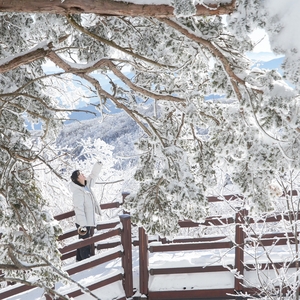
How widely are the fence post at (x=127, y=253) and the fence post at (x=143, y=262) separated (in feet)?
0.53

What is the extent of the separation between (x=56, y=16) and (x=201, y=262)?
13.9 ft

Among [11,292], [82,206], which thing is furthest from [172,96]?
[82,206]

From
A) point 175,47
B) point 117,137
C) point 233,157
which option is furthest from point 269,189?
point 117,137

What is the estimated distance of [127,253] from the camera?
5645 mm

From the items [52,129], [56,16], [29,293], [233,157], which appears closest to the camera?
[233,157]

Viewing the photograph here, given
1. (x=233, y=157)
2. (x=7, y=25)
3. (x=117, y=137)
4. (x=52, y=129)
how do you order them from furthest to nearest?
(x=117, y=137)
(x=52, y=129)
(x=7, y=25)
(x=233, y=157)

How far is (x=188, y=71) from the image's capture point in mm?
4156

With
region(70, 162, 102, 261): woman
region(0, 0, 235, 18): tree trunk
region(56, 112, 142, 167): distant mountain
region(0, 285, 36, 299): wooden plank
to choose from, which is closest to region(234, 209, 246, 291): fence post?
region(70, 162, 102, 261): woman

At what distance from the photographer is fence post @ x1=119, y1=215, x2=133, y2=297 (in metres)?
5.58

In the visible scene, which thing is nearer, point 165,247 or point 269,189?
point 269,189

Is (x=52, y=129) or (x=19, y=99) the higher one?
(x=19, y=99)

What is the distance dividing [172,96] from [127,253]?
301cm

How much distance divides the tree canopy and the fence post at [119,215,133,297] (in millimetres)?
1552

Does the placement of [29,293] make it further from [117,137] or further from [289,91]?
[117,137]
